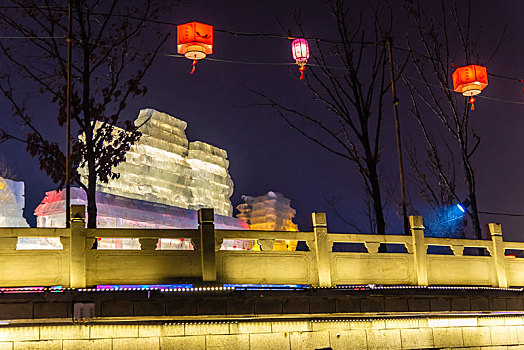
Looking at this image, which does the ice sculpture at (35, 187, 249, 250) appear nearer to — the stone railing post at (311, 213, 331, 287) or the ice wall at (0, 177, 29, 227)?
the ice wall at (0, 177, 29, 227)

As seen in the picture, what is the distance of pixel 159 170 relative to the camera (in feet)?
106

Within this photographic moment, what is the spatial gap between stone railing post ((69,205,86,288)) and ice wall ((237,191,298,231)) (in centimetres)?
3823

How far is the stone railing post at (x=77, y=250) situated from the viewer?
29.6ft

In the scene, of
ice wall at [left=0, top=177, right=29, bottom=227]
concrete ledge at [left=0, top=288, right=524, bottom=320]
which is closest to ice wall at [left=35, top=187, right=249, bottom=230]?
ice wall at [left=0, top=177, right=29, bottom=227]

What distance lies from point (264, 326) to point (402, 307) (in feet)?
9.27

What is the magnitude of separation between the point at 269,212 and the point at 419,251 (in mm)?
36133

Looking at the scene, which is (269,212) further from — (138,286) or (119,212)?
(138,286)

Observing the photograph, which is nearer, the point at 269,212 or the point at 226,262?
the point at 226,262

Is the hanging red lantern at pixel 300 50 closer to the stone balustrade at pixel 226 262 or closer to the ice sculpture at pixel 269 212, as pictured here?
the stone balustrade at pixel 226 262

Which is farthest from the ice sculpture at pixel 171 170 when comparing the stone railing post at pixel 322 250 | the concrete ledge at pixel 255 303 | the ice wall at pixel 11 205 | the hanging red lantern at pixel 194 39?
the concrete ledge at pixel 255 303

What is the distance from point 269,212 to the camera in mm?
47875

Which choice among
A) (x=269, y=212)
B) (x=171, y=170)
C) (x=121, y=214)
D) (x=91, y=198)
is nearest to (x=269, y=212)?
(x=269, y=212)

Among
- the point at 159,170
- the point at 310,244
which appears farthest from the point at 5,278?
the point at 159,170

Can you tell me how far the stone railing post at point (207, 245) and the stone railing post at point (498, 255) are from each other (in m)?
6.53
